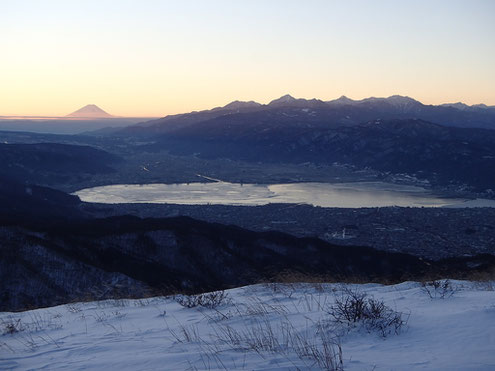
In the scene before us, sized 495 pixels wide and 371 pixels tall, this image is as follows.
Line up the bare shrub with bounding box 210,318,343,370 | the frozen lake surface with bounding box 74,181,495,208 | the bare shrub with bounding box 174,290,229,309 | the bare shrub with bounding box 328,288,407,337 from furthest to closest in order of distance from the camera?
1. the frozen lake surface with bounding box 74,181,495,208
2. the bare shrub with bounding box 174,290,229,309
3. the bare shrub with bounding box 328,288,407,337
4. the bare shrub with bounding box 210,318,343,370

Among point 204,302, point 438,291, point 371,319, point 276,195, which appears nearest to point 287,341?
point 371,319

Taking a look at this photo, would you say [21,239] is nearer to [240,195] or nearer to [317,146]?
[240,195]

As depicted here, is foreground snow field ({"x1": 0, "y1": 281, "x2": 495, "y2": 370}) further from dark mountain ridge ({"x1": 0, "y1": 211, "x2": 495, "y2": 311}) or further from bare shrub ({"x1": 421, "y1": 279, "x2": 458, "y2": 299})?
dark mountain ridge ({"x1": 0, "y1": 211, "x2": 495, "y2": 311})

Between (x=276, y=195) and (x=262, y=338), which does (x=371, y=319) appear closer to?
(x=262, y=338)

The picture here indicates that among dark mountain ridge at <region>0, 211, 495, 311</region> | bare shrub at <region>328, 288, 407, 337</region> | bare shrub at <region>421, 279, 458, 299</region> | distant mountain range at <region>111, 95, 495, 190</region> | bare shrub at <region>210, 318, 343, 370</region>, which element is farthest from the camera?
distant mountain range at <region>111, 95, 495, 190</region>

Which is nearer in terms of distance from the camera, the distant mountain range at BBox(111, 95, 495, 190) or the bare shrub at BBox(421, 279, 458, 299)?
the bare shrub at BBox(421, 279, 458, 299)

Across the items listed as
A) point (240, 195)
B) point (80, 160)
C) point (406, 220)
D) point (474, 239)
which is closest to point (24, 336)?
point (474, 239)

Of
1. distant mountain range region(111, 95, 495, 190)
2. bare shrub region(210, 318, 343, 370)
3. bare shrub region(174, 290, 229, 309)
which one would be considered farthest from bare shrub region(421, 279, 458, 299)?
distant mountain range region(111, 95, 495, 190)
